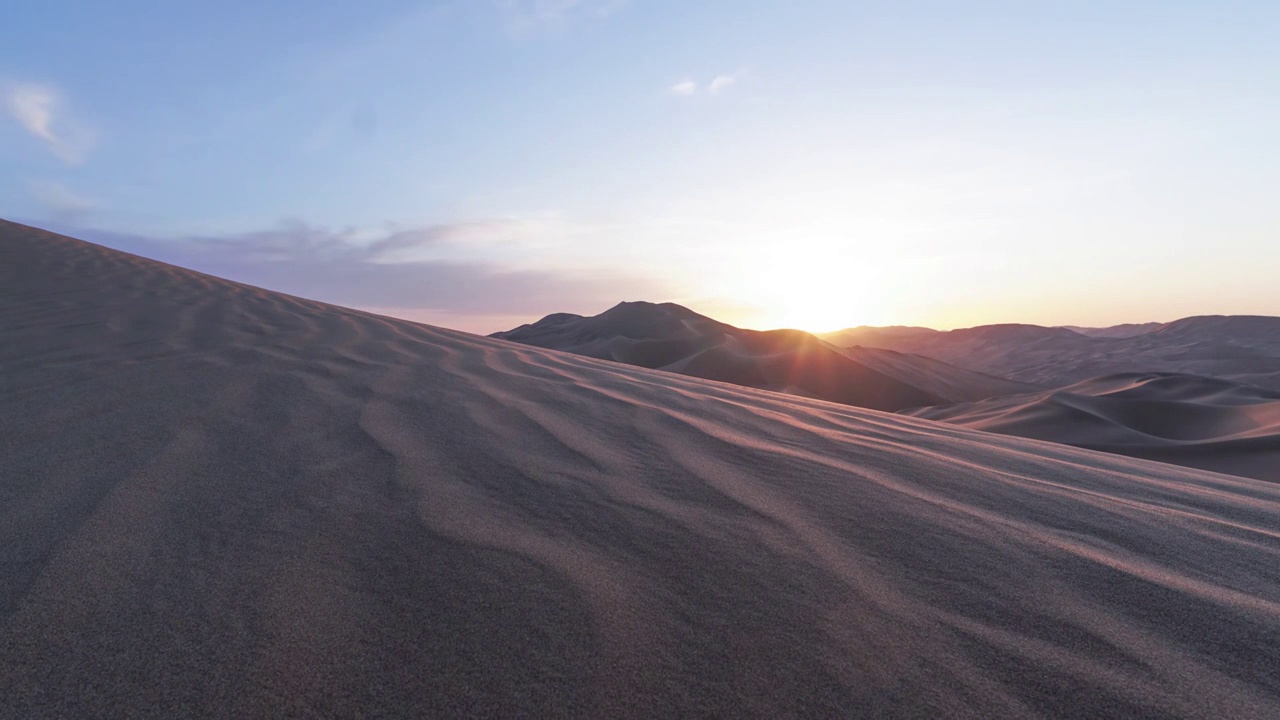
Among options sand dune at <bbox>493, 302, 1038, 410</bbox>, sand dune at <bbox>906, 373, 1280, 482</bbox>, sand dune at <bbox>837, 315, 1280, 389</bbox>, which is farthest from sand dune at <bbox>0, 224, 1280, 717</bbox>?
sand dune at <bbox>837, 315, 1280, 389</bbox>

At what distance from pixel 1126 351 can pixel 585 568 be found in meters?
26.6

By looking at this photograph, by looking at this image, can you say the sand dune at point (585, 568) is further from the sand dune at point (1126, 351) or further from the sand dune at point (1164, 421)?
the sand dune at point (1126, 351)

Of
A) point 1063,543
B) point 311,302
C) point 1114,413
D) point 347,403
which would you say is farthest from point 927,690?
point 1114,413

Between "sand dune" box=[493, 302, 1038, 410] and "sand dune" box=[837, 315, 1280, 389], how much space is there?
4664mm

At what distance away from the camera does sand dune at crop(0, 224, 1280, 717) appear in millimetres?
1070

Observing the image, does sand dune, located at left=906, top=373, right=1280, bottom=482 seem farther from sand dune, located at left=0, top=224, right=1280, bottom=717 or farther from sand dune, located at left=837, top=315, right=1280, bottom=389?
sand dune, located at left=837, top=315, right=1280, bottom=389

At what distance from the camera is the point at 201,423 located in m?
2.44

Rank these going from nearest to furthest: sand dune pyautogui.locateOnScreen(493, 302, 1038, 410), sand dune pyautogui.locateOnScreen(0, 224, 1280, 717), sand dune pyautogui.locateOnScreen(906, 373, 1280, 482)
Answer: sand dune pyautogui.locateOnScreen(0, 224, 1280, 717)
sand dune pyautogui.locateOnScreen(906, 373, 1280, 482)
sand dune pyautogui.locateOnScreen(493, 302, 1038, 410)

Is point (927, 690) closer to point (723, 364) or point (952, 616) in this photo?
point (952, 616)

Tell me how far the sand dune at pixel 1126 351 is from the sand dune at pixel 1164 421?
22.0 feet

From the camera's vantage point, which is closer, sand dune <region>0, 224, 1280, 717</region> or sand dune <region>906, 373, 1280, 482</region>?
sand dune <region>0, 224, 1280, 717</region>

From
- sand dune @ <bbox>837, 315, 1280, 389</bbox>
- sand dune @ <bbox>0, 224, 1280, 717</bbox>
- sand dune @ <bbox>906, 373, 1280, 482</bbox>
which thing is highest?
sand dune @ <bbox>837, 315, 1280, 389</bbox>

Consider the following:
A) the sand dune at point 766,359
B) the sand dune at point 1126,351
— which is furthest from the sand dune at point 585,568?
the sand dune at point 1126,351

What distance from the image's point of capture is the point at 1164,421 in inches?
270
